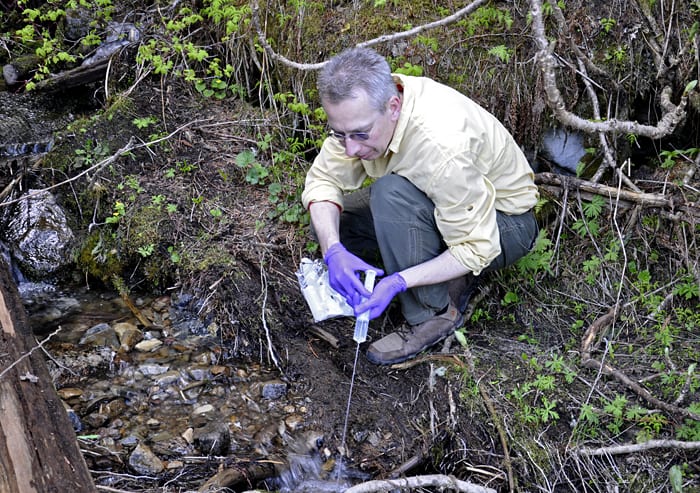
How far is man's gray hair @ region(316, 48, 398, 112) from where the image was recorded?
2.53m

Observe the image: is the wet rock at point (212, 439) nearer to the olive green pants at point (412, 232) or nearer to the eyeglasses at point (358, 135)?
the olive green pants at point (412, 232)

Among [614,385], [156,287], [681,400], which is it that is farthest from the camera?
[156,287]

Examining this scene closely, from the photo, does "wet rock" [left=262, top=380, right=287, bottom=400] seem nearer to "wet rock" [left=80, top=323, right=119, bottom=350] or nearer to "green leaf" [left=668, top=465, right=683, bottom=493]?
"wet rock" [left=80, top=323, right=119, bottom=350]

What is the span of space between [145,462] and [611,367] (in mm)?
2171

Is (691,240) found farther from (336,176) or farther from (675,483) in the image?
(336,176)

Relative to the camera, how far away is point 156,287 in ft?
12.5

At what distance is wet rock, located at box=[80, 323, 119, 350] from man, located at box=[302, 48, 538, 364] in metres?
1.31

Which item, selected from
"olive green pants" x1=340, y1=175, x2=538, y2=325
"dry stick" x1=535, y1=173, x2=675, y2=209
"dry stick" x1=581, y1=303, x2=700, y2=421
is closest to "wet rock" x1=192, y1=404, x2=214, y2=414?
"olive green pants" x1=340, y1=175, x2=538, y2=325

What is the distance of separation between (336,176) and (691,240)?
75.4 inches

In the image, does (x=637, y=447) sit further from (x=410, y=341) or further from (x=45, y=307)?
(x=45, y=307)

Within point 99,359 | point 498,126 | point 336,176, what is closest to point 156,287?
point 99,359

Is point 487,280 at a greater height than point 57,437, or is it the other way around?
point 57,437

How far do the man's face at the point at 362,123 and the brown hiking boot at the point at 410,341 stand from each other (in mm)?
960

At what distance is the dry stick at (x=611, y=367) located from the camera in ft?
8.86
